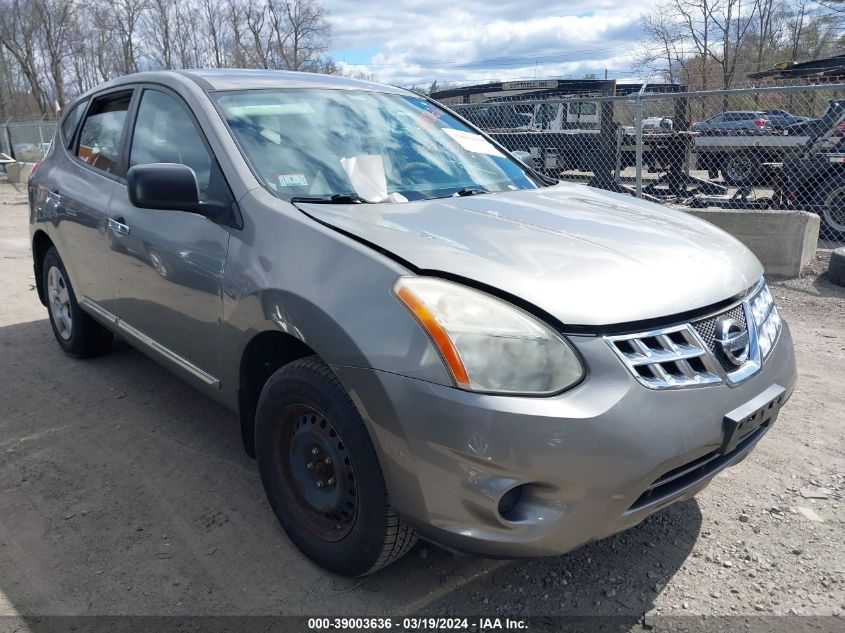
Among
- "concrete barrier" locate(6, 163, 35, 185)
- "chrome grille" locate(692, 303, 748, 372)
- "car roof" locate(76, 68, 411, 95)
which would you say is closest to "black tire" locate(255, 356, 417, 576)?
"chrome grille" locate(692, 303, 748, 372)

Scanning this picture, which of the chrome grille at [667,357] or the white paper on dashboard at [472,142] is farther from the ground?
the white paper on dashboard at [472,142]

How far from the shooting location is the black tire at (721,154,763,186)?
36.3 feet

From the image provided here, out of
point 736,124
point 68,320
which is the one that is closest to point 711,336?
point 68,320

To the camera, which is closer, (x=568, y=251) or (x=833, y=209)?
(x=568, y=251)

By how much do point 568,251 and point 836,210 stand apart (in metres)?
8.30

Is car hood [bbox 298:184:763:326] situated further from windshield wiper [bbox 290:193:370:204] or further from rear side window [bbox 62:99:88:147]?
rear side window [bbox 62:99:88:147]

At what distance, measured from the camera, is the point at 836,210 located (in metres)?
8.93

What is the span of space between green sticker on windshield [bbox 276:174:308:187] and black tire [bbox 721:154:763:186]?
1007cm

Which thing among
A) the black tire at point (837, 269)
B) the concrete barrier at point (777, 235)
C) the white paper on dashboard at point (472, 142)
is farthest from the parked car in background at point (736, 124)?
the white paper on dashboard at point (472, 142)

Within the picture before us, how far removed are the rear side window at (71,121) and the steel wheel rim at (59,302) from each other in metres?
0.86

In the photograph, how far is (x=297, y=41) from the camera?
46.5 meters

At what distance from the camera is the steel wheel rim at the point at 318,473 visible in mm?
2307

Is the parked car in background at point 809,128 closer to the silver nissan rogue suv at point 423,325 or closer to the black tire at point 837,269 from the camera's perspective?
the black tire at point 837,269

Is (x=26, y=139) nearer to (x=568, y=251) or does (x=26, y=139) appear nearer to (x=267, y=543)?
(x=267, y=543)
